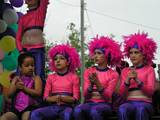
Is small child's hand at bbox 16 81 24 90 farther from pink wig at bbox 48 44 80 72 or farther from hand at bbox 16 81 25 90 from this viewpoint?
pink wig at bbox 48 44 80 72

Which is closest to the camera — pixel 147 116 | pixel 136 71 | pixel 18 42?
pixel 147 116

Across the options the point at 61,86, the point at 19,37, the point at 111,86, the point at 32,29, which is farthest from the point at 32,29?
the point at 111,86

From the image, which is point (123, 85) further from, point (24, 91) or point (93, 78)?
point (24, 91)

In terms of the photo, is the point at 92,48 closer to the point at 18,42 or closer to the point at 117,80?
the point at 117,80

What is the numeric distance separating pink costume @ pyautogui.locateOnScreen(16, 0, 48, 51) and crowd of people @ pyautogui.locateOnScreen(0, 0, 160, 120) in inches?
23.6

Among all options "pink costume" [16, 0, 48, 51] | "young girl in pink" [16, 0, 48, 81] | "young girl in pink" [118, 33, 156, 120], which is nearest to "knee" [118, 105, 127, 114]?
"young girl in pink" [118, 33, 156, 120]

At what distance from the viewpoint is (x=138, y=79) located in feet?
15.9

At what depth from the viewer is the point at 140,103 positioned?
189 inches

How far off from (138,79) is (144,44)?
0.45m

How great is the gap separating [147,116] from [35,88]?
4.56 feet

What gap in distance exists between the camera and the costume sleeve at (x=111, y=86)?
5051 mm

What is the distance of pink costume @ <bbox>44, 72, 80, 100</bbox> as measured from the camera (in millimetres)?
5227

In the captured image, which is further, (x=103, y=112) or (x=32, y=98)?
(x=32, y=98)

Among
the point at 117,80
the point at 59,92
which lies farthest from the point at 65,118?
the point at 117,80
